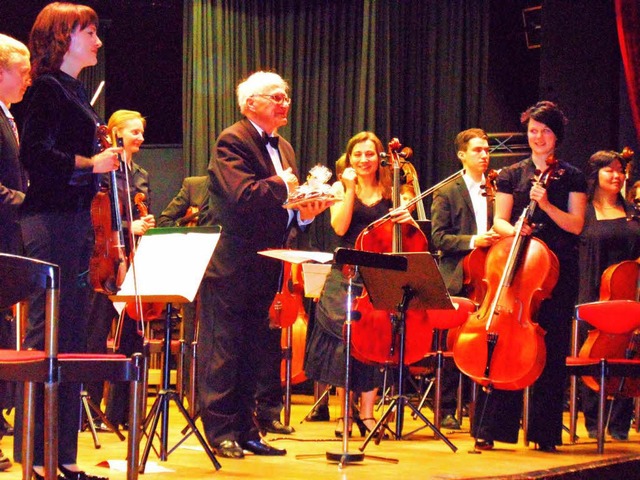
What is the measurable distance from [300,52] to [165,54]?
5.74 feet

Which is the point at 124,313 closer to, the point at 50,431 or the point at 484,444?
the point at 484,444

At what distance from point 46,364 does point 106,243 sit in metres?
0.81

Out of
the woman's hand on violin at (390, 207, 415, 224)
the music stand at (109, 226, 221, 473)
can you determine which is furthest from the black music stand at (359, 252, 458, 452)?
the music stand at (109, 226, 221, 473)

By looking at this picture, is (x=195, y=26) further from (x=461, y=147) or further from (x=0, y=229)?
(x=0, y=229)

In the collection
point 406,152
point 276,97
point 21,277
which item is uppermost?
point 276,97

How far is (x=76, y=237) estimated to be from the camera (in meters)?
3.43

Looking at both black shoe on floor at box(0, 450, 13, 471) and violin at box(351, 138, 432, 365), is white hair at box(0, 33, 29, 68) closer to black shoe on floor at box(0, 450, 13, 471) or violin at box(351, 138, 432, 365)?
black shoe on floor at box(0, 450, 13, 471)

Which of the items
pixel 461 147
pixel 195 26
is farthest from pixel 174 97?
pixel 461 147

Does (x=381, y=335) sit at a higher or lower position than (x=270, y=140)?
lower

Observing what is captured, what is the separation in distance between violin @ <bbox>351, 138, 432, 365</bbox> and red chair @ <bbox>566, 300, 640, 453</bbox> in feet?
2.51

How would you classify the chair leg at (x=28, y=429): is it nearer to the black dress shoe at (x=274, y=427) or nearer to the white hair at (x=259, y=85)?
the white hair at (x=259, y=85)

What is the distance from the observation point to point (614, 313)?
16.8 ft

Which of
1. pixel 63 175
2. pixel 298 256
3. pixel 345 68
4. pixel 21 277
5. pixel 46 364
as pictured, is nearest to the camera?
pixel 21 277

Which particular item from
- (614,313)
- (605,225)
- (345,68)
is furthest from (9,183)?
(345,68)
